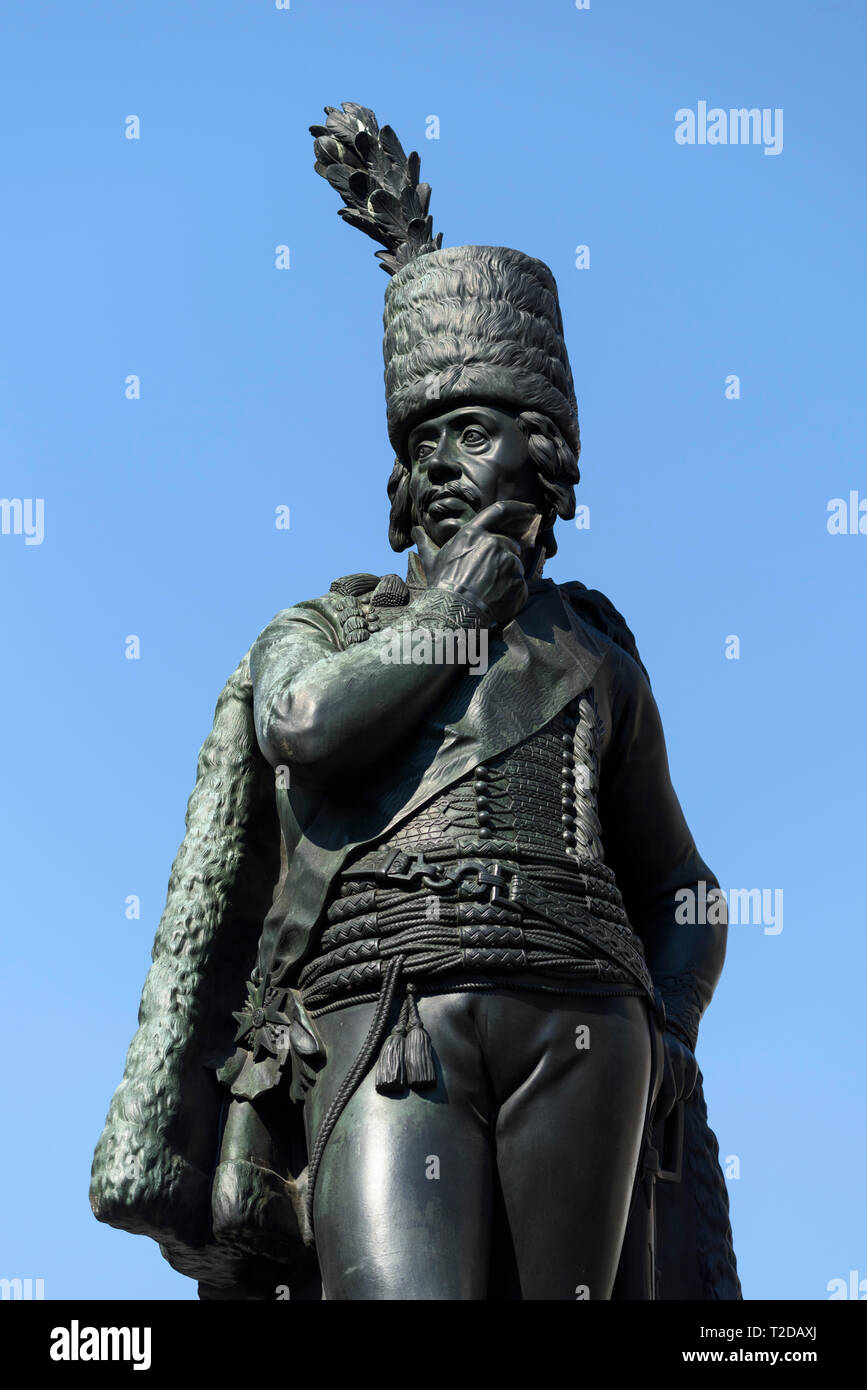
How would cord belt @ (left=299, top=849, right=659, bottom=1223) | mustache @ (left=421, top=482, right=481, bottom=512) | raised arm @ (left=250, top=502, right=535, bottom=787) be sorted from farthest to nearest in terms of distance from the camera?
mustache @ (left=421, top=482, right=481, bottom=512)
raised arm @ (left=250, top=502, right=535, bottom=787)
cord belt @ (left=299, top=849, right=659, bottom=1223)

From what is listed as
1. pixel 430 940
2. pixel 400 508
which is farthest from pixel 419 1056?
pixel 400 508

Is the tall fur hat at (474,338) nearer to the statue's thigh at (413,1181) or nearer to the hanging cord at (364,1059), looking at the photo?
the hanging cord at (364,1059)

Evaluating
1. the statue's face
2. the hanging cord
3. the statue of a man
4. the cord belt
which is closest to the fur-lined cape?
the statue of a man

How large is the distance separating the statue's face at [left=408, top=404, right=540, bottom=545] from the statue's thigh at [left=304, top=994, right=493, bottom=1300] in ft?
6.62

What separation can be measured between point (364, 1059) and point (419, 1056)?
227 mm

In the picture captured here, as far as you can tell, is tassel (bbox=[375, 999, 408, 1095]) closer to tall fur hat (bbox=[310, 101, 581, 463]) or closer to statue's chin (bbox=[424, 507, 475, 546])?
statue's chin (bbox=[424, 507, 475, 546])

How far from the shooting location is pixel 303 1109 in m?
8.02

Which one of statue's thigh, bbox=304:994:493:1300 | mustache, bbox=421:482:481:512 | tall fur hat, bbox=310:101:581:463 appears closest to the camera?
statue's thigh, bbox=304:994:493:1300

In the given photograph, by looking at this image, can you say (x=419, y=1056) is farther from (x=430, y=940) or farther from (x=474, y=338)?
(x=474, y=338)

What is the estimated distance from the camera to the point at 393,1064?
745 cm

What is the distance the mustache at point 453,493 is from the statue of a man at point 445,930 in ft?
0.05

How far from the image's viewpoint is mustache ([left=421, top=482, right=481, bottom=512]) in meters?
8.58

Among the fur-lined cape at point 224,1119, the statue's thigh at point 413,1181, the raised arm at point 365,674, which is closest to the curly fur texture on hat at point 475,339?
the raised arm at point 365,674
